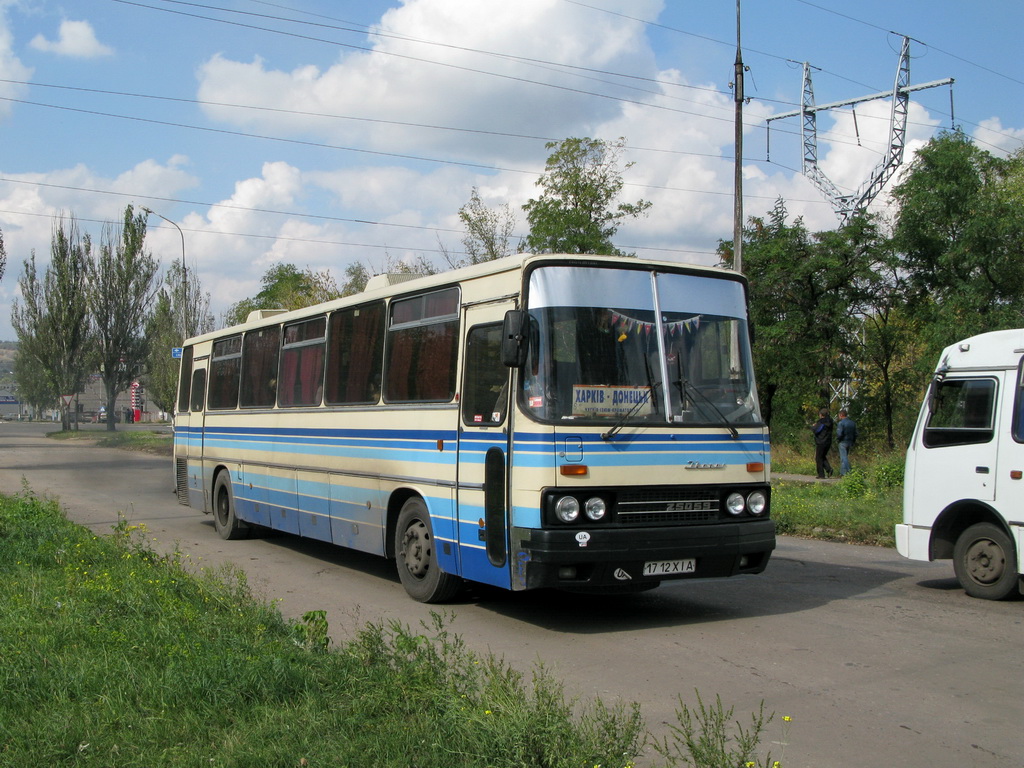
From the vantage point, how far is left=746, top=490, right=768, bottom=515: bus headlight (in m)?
8.41

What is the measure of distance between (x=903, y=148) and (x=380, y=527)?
34915 millimetres

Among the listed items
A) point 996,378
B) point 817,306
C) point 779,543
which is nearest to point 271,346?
point 779,543

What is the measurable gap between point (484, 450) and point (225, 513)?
25.6 feet

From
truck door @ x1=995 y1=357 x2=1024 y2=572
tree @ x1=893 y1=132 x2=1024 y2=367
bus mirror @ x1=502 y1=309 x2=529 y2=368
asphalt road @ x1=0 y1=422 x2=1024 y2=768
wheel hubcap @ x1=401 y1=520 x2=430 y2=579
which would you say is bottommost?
asphalt road @ x1=0 y1=422 x2=1024 y2=768

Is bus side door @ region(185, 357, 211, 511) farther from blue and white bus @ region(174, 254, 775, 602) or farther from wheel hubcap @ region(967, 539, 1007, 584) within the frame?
wheel hubcap @ region(967, 539, 1007, 584)

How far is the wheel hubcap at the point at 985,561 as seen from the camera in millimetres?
9320

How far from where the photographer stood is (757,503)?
8.45 m

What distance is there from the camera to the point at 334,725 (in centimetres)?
488

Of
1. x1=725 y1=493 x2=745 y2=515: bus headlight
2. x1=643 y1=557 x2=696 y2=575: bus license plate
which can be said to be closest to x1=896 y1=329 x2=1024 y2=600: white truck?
x1=725 y1=493 x2=745 y2=515: bus headlight

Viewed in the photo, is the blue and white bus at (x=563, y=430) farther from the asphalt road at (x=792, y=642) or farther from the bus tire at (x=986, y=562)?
the bus tire at (x=986, y=562)

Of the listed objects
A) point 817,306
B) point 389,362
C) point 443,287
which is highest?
point 817,306

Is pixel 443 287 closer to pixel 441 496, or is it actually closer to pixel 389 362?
pixel 389 362

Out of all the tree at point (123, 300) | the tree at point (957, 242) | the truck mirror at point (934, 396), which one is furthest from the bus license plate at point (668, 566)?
the tree at point (123, 300)

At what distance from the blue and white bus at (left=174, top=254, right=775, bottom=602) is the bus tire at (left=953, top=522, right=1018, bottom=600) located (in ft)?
8.16
